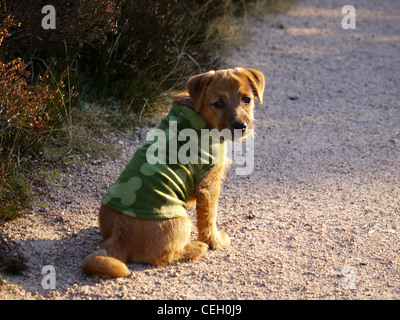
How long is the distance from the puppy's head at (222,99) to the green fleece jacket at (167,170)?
100 mm

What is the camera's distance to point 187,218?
13.2ft

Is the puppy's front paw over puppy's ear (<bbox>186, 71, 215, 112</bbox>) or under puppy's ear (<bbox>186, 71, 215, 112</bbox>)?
under

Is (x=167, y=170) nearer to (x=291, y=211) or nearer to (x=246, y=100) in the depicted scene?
(x=246, y=100)

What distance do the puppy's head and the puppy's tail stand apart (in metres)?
1.28

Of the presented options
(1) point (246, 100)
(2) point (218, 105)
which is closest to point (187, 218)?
(2) point (218, 105)

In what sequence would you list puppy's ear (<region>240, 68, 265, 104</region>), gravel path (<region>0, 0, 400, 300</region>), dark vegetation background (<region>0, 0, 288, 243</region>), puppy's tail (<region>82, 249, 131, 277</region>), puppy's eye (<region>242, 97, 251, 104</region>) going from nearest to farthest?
puppy's tail (<region>82, 249, 131, 277</region>), gravel path (<region>0, 0, 400, 300</region>), puppy's eye (<region>242, 97, 251, 104</region>), puppy's ear (<region>240, 68, 265, 104</region>), dark vegetation background (<region>0, 0, 288, 243</region>)

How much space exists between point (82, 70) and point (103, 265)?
3.35 m

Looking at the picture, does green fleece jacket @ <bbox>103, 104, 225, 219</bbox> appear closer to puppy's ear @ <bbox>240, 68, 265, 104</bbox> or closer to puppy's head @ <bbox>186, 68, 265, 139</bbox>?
puppy's head @ <bbox>186, 68, 265, 139</bbox>

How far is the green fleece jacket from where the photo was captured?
12.5 feet

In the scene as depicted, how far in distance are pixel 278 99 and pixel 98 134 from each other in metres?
2.89

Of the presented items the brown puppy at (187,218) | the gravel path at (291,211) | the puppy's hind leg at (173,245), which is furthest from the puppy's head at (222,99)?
the gravel path at (291,211)

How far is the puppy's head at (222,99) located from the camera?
4.05m

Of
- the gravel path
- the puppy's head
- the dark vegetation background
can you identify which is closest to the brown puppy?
the puppy's head

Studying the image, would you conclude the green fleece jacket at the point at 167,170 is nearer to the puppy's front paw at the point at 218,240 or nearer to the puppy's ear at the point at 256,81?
the puppy's front paw at the point at 218,240
